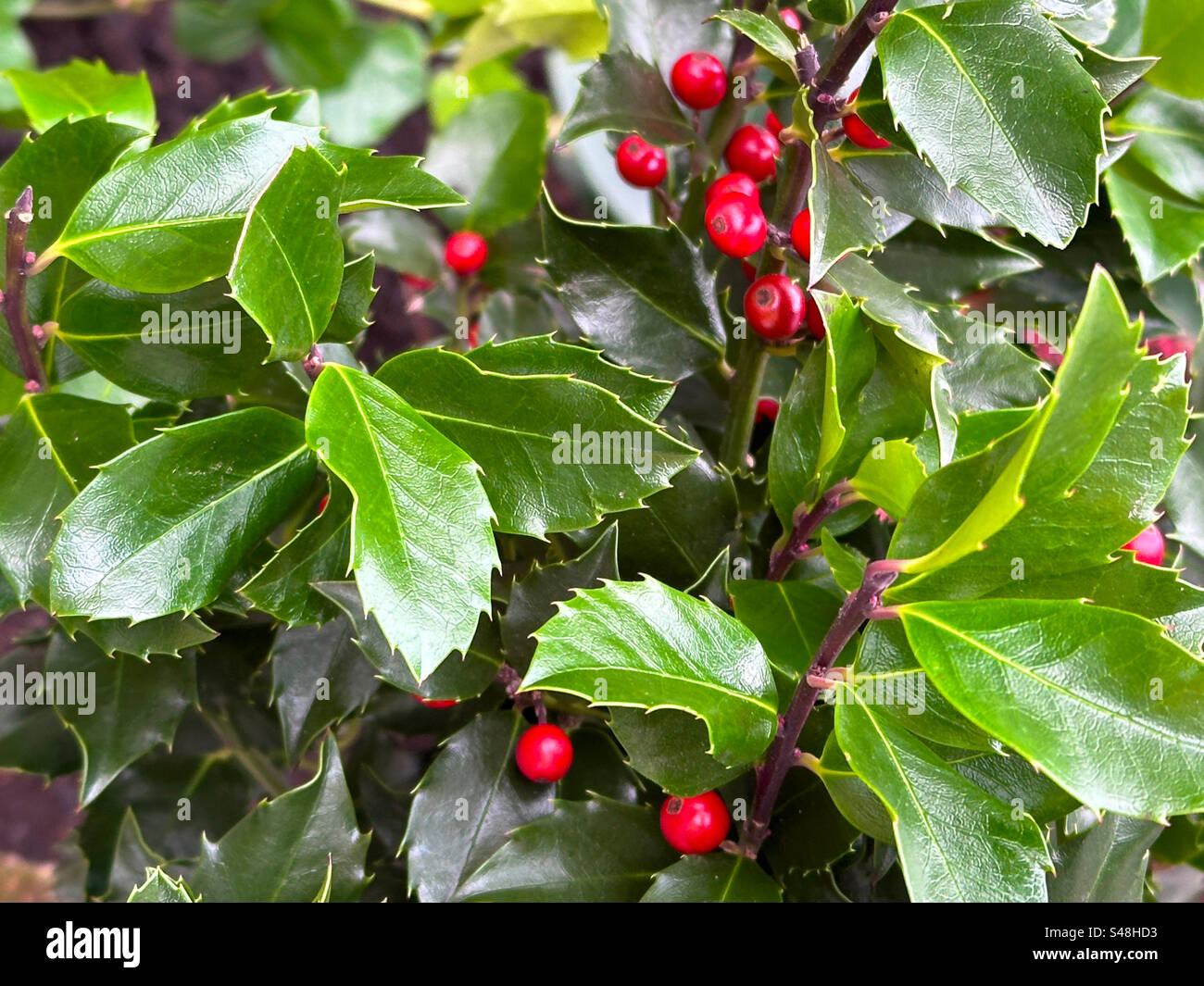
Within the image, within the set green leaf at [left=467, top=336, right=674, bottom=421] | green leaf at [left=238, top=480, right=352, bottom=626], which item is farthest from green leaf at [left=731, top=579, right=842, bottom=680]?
green leaf at [left=238, top=480, right=352, bottom=626]

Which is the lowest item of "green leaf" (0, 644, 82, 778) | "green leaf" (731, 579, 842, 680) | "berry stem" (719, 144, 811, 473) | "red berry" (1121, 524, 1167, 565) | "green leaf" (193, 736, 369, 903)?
"green leaf" (0, 644, 82, 778)

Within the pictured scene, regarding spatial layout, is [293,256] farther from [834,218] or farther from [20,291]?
[834,218]

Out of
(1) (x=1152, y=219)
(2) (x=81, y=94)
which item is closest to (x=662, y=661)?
(1) (x=1152, y=219)

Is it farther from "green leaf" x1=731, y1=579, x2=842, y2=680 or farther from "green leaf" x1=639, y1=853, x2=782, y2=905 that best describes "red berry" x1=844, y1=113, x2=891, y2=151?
"green leaf" x1=639, y1=853, x2=782, y2=905

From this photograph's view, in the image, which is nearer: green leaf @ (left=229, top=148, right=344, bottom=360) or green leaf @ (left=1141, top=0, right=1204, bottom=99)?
green leaf @ (left=229, top=148, right=344, bottom=360)

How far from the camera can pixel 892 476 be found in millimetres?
568

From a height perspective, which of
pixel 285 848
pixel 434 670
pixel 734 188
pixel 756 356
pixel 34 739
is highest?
pixel 734 188

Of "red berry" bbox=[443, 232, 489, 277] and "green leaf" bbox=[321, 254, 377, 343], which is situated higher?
"green leaf" bbox=[321, 254, 377, 343]

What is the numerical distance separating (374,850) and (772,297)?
0.52 metres

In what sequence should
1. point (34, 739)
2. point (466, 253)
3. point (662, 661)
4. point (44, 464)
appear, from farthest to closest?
point (466, 253) → point (34, 739) → point (44, 464) → point (662, 661)

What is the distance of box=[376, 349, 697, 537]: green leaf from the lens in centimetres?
58

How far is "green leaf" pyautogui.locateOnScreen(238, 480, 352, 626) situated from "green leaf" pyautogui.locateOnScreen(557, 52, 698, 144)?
0.30 m

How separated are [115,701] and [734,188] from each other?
21.3 inches

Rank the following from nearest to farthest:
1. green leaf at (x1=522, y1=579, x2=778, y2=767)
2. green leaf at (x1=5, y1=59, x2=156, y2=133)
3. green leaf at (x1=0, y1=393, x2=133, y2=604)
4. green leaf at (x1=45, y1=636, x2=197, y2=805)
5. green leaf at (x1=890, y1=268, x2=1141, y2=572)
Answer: green leaf at (x1=890, y1=268, x2=1141, y2=572) → green leaf at (x1=522, y1=579, x2=778, y2=767) → green leaf at (x1=0, y1=393, x2=133, y2=604) → green leaf at (x1=45, y1=636, x2=197, y2=805) → green leaf at (x1=5, y1=59, x2=156, y2=133)
